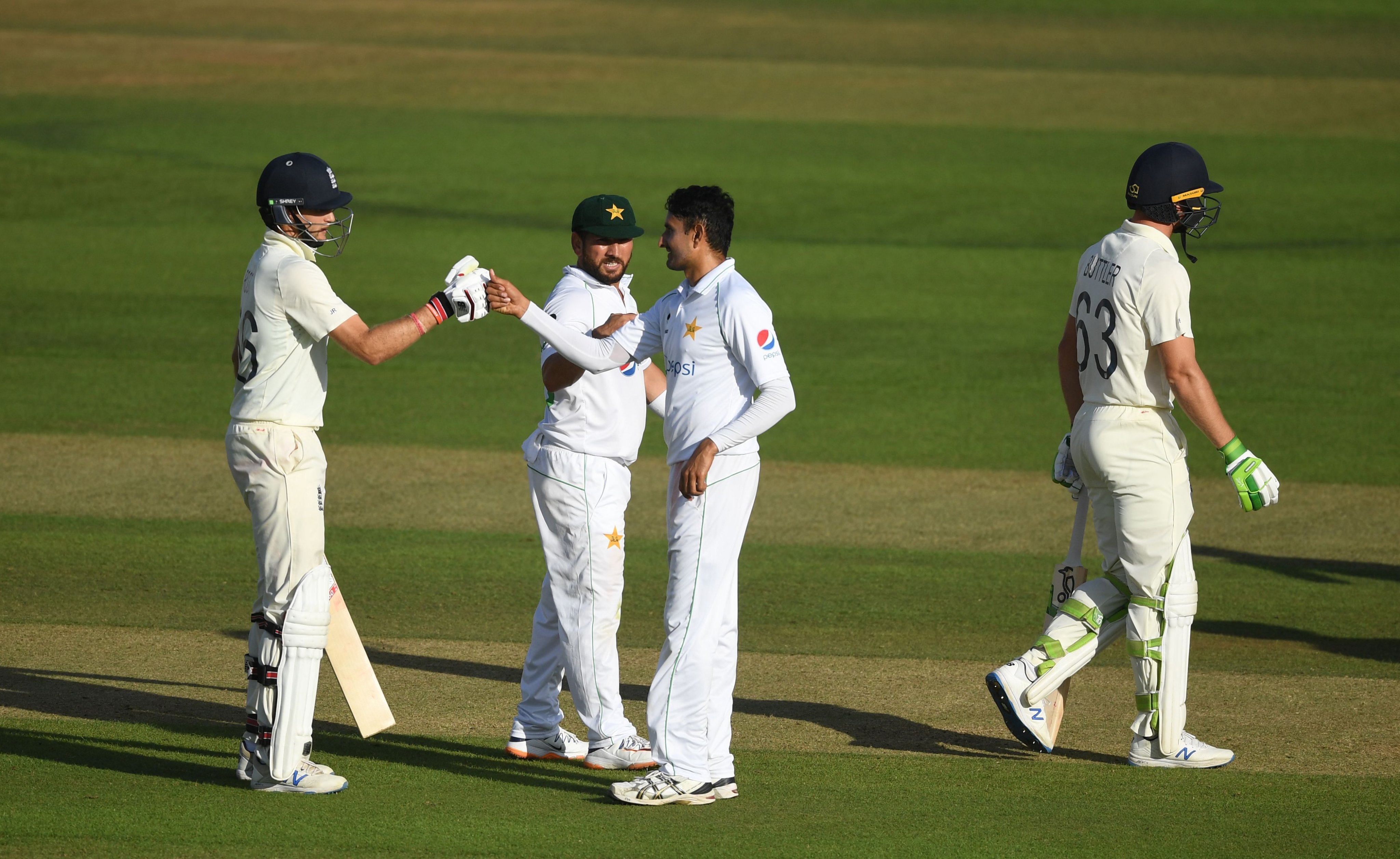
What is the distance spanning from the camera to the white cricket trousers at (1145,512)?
6633 millimetres

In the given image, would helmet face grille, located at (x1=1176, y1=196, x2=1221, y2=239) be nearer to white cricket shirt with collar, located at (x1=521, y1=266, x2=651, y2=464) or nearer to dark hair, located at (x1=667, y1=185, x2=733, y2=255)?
dark hair, located at (x1=667, y1=185, x2=733, y2=255)

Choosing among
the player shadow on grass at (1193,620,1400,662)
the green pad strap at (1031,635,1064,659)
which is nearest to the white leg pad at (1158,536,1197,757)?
the green pad strap at (1031,635,1064,659)

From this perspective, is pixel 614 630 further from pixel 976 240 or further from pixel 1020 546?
pixel 976 240

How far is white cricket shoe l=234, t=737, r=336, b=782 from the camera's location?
242 inches

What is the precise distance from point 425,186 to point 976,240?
9098 mm

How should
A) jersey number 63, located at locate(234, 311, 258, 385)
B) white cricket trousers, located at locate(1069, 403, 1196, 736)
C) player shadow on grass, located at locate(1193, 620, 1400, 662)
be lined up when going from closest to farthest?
1. jersey number 63, located at locate(234, 311, 258, 385)
2. white cricket trousers, located at locate(1069, 403, 1196, 736)
3. player shadow on grass, located at locate(1193, 620, 1400, 662)

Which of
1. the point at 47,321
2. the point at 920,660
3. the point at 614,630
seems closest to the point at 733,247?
the point at 47,321

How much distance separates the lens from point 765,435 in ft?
47.4

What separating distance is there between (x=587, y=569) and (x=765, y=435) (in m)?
7.98

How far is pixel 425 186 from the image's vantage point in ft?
84.0

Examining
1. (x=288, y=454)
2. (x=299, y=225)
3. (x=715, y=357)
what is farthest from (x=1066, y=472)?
(x=299, y=225)

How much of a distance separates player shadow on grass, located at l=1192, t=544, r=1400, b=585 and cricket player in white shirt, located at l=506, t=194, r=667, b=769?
5554 millimetres

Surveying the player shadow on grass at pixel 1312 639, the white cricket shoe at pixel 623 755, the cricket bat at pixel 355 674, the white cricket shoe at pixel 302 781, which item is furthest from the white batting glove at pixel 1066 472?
the white cricket shoe at pixel 302 781

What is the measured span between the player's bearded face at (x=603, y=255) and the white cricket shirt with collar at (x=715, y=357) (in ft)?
2.25
